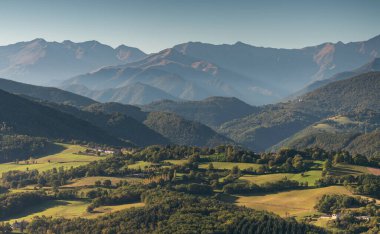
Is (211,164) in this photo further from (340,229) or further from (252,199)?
(340,229)

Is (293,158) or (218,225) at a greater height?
(293,158)

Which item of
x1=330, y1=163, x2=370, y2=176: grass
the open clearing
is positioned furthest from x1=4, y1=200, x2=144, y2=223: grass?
the open clearing

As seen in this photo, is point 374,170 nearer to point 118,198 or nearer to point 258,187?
point 258,187

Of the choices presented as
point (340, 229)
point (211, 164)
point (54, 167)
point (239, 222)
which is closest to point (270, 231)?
point (239, 222)

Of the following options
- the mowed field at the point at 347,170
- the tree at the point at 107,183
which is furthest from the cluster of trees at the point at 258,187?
the tree at the point at 107,183

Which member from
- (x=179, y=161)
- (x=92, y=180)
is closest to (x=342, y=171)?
(x=179, y=161)
